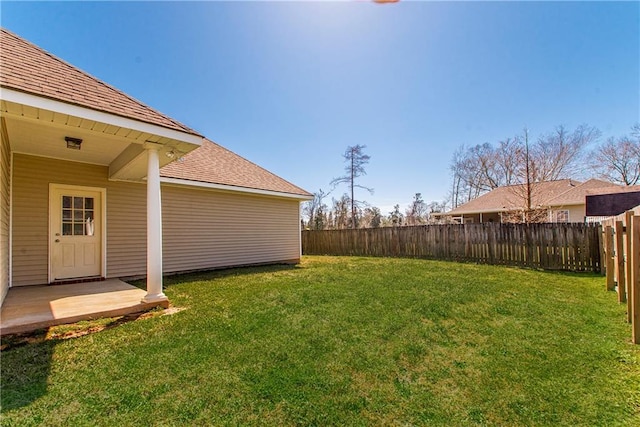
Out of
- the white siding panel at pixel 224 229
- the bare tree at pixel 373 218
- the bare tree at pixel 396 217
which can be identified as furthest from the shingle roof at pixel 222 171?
the bare tree at pixel 396 217

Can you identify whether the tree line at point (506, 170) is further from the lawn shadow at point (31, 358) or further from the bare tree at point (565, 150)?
the lawn shadow at point (31, 358)

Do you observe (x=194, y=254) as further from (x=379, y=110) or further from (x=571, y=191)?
(x=571, y=191)

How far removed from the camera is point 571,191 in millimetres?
16656

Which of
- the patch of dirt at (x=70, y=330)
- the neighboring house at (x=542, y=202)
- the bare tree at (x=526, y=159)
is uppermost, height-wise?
the bare tree at (x=526, y=159)

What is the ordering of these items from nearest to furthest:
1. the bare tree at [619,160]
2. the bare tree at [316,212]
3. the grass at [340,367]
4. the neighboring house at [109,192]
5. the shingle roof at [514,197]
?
the grass at [340,367]
the neighboring house at [109,192]
the shingle roof at [514,197]
the bare tree at [619,160]
the bare tree at [316,212]

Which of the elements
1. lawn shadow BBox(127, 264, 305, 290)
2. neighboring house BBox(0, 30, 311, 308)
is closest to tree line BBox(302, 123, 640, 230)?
neighboring house BBox(0, 30, 311, 308)

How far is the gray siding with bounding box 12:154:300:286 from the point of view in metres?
5.50

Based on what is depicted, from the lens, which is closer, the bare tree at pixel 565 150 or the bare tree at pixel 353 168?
the bare tree at pixel 565 150

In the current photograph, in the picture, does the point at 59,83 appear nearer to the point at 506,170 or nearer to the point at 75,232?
the point at 75,232

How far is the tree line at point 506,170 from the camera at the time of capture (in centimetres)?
1481

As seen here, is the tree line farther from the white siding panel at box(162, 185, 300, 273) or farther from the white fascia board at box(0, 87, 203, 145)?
the white fascia board at box(0, 87, 203, 145)

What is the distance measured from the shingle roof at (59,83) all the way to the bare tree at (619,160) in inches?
1035

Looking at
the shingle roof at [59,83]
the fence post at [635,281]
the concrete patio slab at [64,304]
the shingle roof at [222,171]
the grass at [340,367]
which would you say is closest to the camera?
the grass at [340,367]

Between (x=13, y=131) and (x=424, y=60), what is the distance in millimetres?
9272
